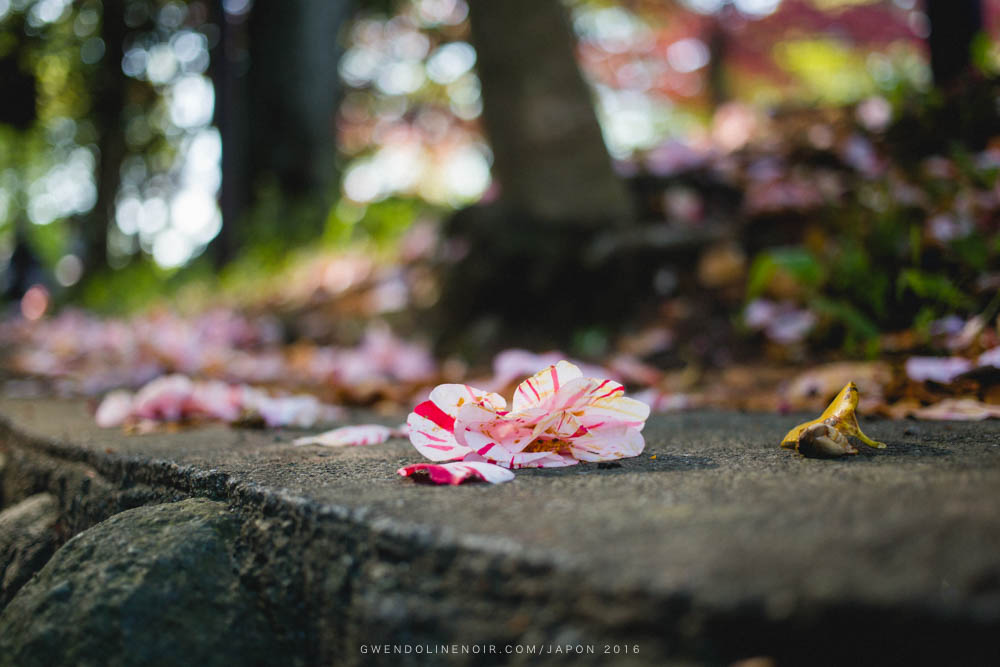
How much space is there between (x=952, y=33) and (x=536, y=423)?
339 cm

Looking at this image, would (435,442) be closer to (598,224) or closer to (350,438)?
(350,438)

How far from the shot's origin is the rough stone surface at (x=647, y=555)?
456 millimetres

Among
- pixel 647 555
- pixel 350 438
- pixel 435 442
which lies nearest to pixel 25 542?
pixel 350 438

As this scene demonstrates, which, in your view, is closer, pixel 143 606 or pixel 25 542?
pixel 143 606

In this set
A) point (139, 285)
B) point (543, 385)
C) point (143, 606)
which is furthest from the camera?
point (139, 285)

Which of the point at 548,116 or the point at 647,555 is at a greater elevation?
the point at 548,116

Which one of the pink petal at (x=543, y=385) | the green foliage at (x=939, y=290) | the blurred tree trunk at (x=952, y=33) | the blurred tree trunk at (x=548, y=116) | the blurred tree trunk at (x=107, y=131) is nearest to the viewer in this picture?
the pink petal at (x=543, y=385)

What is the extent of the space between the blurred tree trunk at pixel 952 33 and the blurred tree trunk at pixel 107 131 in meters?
9.83

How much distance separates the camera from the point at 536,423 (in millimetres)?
903

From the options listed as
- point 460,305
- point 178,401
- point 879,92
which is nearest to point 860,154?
point 879,92

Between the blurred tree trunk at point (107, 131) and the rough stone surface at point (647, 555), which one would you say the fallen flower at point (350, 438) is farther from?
the blurred tree trunk at point (107, 131)

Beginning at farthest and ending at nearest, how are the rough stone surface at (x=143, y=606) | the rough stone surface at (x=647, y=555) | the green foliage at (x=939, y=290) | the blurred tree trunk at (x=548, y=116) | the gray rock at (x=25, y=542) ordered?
the blurred tree trunk at (x=548, y=116) < the green foliage at (x=939, y=290) < the gray rock at (x=25, y=542) < the rough stone surface at (x=143, y=606) < the rough stone surface at (x=647, y=555)

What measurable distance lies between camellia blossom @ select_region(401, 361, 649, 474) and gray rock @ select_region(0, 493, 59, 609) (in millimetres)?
696

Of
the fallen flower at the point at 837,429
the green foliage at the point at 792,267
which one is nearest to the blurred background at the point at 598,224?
the green foliage at the point at 792,267
